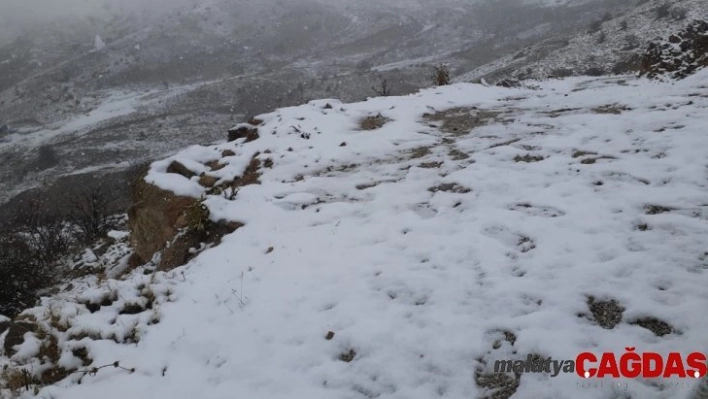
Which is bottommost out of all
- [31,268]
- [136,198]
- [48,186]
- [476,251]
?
[48,186]

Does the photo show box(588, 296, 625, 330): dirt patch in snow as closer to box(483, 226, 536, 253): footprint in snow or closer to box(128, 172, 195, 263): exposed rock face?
box(483, 226, 536, 253): footprint in snow

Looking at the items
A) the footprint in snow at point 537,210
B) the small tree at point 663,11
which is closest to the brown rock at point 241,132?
the footprint in snow at point 537,210

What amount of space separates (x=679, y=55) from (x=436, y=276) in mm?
9989

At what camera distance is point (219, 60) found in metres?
51.8

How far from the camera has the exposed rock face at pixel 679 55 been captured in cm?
945

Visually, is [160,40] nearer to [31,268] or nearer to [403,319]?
[31,268]

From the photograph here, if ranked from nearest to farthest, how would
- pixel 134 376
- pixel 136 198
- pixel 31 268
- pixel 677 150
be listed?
1. pixel 134 376
2. pixel 677 150
3. pixel 136 198
4. pixel 31 268

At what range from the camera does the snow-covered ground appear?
2.96 metres

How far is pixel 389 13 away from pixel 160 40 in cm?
2853

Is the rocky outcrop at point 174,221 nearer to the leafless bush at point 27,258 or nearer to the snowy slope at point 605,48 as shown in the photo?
the leafless bush at point 27,258

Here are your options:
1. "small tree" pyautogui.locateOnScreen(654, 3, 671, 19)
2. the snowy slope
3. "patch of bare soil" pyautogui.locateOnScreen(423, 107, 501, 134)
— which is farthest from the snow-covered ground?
"small tree" pyautogui.locateOnScreen(654, 3, 671, 19)

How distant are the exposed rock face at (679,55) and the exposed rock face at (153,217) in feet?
31.4

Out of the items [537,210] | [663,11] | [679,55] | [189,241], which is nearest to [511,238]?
[537,210]

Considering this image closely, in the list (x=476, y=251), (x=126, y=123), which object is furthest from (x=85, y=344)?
(x=126, y=123)
